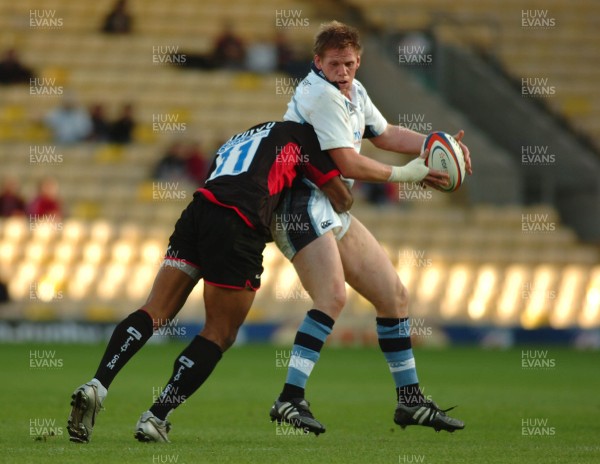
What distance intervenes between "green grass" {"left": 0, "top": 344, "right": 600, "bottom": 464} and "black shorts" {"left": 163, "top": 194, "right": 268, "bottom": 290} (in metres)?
0.87

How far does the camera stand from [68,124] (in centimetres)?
2066

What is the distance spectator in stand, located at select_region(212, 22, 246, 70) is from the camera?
2231cm

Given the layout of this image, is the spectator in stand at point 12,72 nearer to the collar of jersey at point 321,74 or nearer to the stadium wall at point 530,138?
the stadium wall at point 530,138

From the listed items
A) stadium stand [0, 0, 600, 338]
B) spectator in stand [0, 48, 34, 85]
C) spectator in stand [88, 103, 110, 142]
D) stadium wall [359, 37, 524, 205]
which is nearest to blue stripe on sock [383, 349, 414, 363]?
stadium stand [0, 0, 600, 338]

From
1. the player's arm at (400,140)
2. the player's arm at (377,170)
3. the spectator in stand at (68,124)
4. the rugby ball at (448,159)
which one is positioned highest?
the spectator in stand at (68,124)

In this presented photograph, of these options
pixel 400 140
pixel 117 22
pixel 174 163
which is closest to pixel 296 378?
pixel 400 140

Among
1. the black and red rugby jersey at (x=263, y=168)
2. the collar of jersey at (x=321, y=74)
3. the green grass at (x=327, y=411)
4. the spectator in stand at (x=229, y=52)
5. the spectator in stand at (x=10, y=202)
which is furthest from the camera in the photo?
the spectator in stand at (x=229, y=52)

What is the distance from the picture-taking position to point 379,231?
19.8 m

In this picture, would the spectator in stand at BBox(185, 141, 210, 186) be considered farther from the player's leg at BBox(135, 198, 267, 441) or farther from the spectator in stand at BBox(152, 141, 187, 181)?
the player's leg at BBox(135, 198, 267, 441)

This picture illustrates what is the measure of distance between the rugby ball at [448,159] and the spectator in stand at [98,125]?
13870 millimetres

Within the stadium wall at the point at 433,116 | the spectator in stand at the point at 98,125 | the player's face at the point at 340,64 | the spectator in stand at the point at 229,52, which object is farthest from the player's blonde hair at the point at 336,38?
the spectator in stand at the point at 229,52

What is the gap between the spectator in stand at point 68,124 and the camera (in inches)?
813

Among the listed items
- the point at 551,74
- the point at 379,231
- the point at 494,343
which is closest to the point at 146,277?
the point at 379,231

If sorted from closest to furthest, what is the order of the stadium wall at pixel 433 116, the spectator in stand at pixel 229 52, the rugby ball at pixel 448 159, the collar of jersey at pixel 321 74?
the collar of jersey at pixel 321 74
the rugby ball at pixel 448 159
the stadium wall at pixel 433 116
the spectator in stand at pixel 229 52
